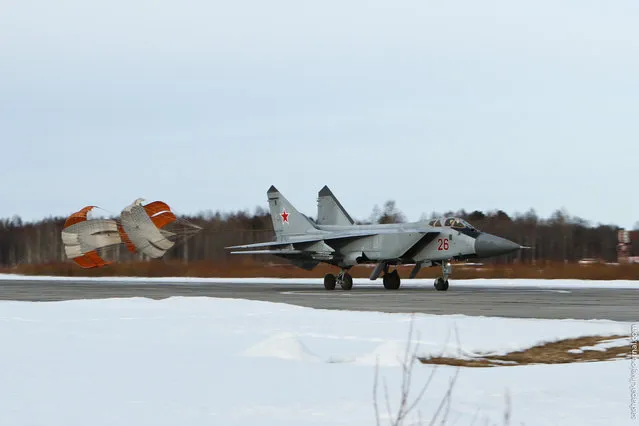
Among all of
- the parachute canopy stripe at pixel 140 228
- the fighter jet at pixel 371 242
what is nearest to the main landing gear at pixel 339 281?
the fighter jet at pixel 371 242

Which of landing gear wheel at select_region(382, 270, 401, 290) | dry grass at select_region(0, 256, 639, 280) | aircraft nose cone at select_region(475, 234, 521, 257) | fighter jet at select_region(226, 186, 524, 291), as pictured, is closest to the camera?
aircraft nose cone at select_region(475, 234, 521, 257)

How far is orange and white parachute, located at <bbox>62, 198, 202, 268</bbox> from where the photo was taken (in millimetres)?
37656

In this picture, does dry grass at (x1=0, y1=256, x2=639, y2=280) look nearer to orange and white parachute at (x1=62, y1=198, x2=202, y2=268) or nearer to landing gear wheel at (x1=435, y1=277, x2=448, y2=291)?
orange and white parachute at (x1=62, y1=198, x2=202, y2=268)

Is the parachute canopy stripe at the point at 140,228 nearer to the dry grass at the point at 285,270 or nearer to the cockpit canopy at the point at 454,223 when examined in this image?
the dry grass at the point at 285,270

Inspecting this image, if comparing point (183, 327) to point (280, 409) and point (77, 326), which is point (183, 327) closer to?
Answer: point (77, 326)

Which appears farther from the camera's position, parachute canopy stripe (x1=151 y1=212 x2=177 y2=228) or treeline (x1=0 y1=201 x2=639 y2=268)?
treeline (x1=0 y1=201 x2=639 y2=268)

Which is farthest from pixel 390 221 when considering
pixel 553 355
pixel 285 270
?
pixel 553 355

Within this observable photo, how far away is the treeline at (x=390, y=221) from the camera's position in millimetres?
65312

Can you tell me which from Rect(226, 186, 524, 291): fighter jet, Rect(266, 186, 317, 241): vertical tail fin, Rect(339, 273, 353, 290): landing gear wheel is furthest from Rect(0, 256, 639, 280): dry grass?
Rect(339, 273, 353, 290): landing gear wheel

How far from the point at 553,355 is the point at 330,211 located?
26606mm

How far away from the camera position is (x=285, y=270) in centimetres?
4578

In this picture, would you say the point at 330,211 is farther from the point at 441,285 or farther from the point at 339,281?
the point at 441,285

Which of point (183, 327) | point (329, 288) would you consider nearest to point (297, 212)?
point (329, 288)

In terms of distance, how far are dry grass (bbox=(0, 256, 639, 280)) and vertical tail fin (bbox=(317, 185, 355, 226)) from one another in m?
7.74
